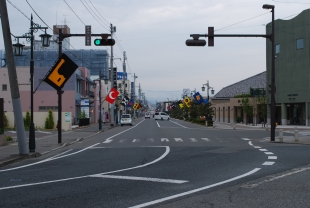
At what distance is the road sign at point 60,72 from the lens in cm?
2208

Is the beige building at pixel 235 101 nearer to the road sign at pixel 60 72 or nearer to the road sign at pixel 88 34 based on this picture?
the road sign at pixel 88 34

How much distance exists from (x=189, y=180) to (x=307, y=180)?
10.2 ft

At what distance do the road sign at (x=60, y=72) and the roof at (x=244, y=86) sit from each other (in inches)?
2436

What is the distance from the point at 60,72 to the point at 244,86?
240 ft

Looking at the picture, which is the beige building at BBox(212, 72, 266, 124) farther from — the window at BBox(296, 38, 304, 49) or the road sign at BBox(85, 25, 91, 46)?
the road sign at BBox(85, 25, 91, 46)

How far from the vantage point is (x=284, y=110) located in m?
61.2

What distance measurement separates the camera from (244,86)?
91.7m

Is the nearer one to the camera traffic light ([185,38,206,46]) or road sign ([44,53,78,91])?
road sign ([44,53,78,91])

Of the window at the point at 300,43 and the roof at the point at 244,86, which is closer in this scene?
the window at the point at 300,43

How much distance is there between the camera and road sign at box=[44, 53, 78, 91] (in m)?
22.1

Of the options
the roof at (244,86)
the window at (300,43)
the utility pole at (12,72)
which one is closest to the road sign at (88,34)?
the utility pole at (12,72)

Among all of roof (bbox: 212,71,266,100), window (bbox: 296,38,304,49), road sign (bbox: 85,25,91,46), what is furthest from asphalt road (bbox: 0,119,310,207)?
roof (bbox: 212,71,266,100)

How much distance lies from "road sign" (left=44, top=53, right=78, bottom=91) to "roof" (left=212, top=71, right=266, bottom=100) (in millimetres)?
61867

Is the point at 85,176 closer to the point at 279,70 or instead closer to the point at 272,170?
the point at 272,170
